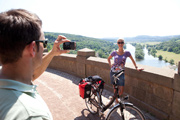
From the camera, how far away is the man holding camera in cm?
62

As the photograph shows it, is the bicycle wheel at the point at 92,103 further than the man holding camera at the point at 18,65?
Yes

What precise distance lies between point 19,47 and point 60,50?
1.12 meters

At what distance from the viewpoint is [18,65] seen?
840 mm

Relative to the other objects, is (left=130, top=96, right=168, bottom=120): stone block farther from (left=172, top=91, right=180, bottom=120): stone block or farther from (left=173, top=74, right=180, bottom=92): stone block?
(left=173, top=74, right=180, bottom=92): stone block

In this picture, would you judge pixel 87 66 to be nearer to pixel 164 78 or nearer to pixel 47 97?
pixel 47 97

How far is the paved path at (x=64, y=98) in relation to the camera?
12.9ft

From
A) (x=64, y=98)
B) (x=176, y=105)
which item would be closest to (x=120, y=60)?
(x=176, y=105)

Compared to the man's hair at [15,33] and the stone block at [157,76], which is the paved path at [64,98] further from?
the man's hair at [15,33]

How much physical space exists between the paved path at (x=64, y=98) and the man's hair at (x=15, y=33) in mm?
3463

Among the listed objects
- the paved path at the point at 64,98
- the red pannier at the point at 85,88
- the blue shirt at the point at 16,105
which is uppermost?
the blue shirt at the point at 16,105

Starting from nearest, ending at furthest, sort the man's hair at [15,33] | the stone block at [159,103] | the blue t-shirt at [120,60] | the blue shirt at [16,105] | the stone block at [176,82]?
the blue shirt at [16,105] < the man's hair at [15,33] < the stone block at [176,82] < the stone block at [159,103] < the blue t-shirt at [120,60]

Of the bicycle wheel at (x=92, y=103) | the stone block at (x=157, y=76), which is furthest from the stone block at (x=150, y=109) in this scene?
the bicycle wheel at (x=92, y=103)

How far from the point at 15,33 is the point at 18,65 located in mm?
210

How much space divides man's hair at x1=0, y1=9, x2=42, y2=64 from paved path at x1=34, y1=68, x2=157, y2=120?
3.46 metres
